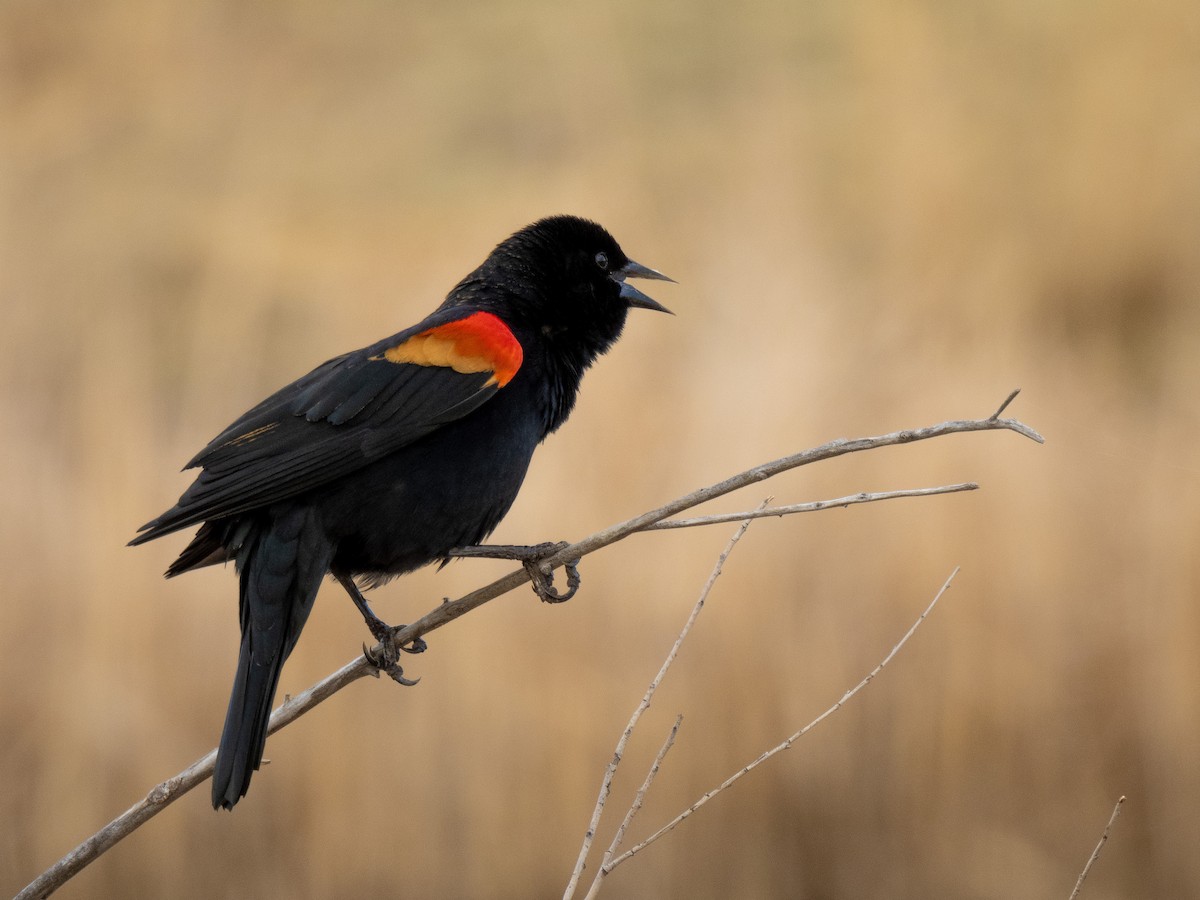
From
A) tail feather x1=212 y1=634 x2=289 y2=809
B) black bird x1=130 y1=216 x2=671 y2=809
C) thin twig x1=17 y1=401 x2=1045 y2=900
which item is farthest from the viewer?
black bird x1=130 y1=216 x2=671 y2=809

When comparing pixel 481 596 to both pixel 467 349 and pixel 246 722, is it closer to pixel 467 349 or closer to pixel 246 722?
pixel 246 722

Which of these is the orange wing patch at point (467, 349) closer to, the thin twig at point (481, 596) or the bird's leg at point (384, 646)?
the bird's leg at point (384, 646)

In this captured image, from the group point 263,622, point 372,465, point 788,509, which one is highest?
point 372,465

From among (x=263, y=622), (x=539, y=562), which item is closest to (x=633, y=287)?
(x=539, y=562)

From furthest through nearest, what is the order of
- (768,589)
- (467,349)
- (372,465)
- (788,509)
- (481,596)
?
(768,589), (467,349), (372,465), (481,596), (788,509)

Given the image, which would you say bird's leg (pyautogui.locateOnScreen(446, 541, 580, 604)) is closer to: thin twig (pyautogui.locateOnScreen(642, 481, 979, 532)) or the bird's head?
thin twig (pyautogui.locateOnScreen(642, 481, 979, 532))

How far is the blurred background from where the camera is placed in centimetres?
385

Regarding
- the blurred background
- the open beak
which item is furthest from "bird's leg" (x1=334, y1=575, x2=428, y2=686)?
the blurred background

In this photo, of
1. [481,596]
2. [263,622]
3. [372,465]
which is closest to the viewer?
[481,596]

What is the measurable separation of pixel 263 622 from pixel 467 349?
72 centimetres

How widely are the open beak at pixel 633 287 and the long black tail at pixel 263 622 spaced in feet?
3.23

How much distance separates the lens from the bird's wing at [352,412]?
2.19 metres

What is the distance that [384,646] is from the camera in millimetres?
2402

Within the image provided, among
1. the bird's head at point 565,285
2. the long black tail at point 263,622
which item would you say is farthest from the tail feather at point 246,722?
the bird's head at point 565,285
